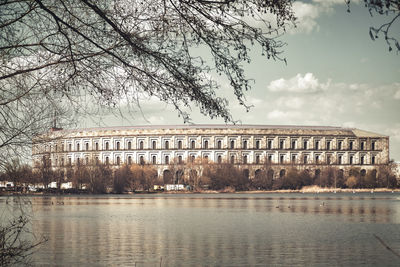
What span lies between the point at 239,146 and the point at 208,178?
66.7ft

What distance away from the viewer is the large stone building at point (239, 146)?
105688 millimetres

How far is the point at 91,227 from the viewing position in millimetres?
22859

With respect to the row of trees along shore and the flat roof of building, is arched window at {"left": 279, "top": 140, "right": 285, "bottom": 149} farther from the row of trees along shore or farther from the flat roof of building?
the row of trees along shore

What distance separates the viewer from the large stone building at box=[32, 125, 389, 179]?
106 metres

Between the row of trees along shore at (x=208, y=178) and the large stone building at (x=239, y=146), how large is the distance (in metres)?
7.14

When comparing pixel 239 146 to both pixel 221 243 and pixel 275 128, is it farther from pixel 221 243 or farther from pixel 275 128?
pixel 221 243

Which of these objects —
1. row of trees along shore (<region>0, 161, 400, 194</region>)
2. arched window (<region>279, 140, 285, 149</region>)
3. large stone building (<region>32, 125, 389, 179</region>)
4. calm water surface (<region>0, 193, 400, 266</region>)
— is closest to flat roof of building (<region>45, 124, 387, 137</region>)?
large stone building (<region>32, 125, 389, 179</region>)

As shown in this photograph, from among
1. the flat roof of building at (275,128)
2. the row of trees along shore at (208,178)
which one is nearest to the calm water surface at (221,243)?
the row of trees along shore at (208,178)

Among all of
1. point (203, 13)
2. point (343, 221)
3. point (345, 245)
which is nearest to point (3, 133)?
point (203, 13)

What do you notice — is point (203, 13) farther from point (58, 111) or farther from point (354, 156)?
point (354, 156)

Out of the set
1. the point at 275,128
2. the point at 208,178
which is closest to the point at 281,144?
the point at 275,128

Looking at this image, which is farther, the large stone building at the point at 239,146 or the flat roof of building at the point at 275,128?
the flat roof of building at the point at 275,128

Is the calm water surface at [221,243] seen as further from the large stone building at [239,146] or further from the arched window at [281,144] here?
the arched window at [281,144]

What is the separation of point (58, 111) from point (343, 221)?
1896cm
